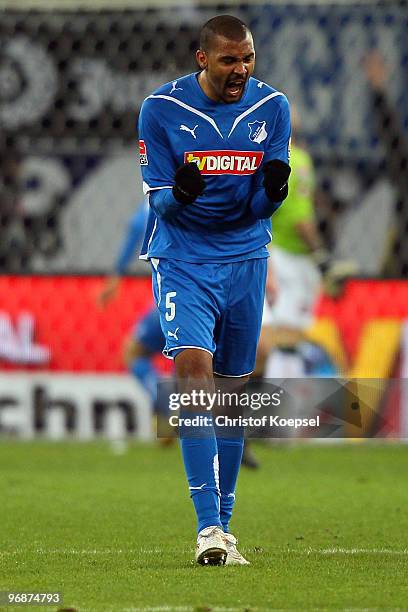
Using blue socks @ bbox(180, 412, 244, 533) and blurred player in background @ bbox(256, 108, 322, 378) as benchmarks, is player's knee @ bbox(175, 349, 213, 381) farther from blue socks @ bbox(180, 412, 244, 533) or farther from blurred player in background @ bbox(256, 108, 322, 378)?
blurred player in background @ bbox(256, 108, 322, 378)

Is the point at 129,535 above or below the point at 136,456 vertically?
above

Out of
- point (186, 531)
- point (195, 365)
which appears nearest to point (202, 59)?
point (195, 365)

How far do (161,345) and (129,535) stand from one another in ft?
15.3

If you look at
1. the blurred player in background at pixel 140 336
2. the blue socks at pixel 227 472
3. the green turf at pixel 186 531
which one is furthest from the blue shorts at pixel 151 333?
the blue socks at pixel 227 472

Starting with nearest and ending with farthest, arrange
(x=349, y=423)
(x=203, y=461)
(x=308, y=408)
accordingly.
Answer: (x=203, y=461), (x=349, y=423), (x=308, y=408)

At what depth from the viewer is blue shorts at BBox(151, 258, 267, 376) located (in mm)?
5605

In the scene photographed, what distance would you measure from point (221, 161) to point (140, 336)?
5615mm

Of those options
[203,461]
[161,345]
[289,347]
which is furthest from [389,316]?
[203,461]

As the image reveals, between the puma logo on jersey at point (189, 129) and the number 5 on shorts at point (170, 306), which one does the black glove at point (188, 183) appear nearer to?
the puma logo on jersey at point (189, 129)

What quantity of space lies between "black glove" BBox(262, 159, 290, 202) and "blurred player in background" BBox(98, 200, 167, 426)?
5389 millimetres

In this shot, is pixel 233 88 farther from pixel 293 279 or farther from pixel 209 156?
pixel 293 279

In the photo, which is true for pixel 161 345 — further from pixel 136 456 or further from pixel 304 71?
pixel 304 71

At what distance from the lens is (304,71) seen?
12086mm

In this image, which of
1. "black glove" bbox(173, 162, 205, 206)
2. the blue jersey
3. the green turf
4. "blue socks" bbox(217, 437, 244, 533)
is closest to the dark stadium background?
the green turf
